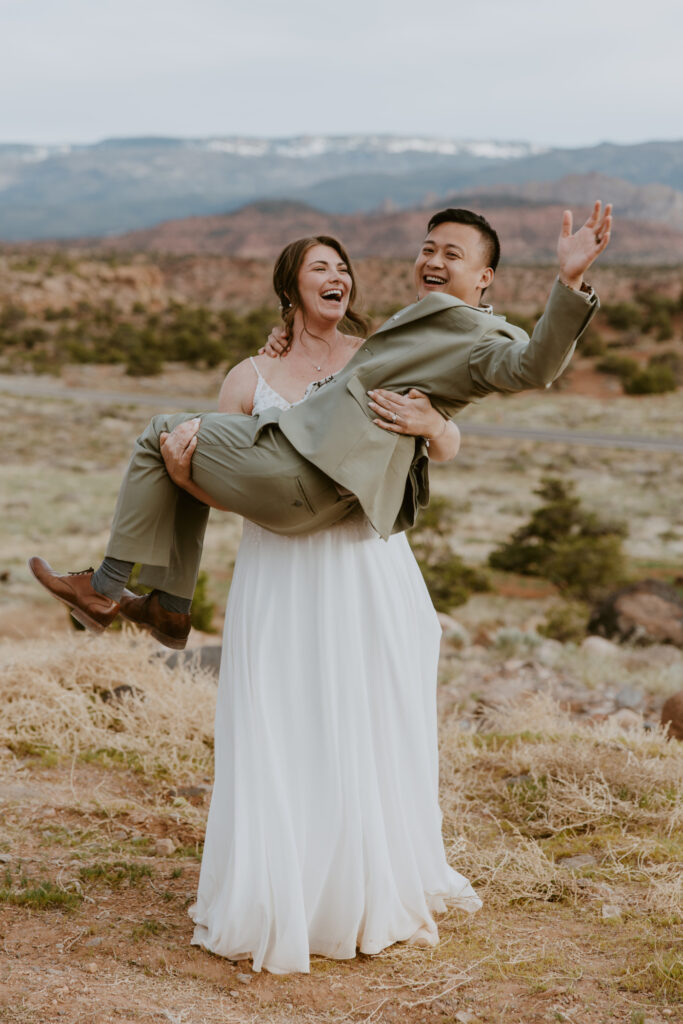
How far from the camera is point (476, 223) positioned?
3.36 meters

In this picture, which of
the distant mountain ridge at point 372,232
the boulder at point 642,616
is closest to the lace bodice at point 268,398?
the boulder at point 642,616

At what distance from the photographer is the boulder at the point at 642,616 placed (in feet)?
36.3

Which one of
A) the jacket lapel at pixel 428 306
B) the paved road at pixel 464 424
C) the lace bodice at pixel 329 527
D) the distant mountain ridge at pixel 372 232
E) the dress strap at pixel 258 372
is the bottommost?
the paved road at pixel 464 424

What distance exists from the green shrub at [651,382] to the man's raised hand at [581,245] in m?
31.4

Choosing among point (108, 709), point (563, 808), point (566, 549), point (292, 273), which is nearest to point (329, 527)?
point (292, 273)

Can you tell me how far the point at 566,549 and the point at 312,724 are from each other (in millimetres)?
11233

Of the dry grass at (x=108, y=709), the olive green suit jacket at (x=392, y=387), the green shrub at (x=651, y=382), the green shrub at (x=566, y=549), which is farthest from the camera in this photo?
the green shrub at (x=651, y=382)

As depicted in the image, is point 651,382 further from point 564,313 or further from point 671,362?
point 564,313

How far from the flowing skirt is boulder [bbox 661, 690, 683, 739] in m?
3.32

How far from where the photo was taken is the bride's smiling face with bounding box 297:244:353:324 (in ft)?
11.6

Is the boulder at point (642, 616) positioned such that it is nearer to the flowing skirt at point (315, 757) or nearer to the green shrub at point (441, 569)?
the green shrub at point (441, 569)

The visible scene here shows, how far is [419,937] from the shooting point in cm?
368

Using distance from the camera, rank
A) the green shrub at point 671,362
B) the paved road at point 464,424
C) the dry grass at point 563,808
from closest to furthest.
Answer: the dry grass at point 563,808
the paved road at point 464,424
the green shrub at point 671,362

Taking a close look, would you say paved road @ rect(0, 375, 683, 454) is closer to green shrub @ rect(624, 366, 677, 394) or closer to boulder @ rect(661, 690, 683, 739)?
green shrub @ rect(624, 366, 677, 394)
